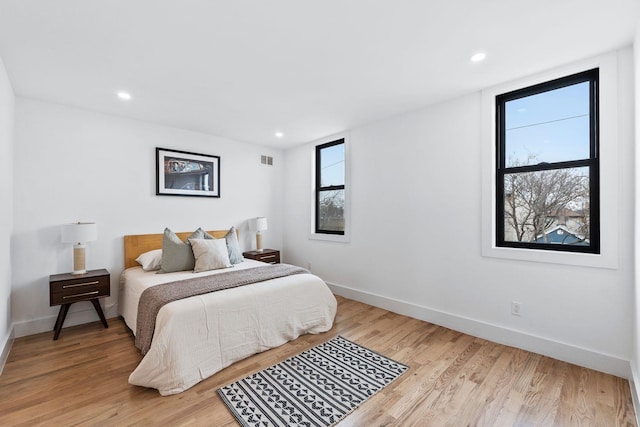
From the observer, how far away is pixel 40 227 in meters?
3.04

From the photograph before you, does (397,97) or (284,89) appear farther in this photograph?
(397,97)

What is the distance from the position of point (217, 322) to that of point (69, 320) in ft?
7.00

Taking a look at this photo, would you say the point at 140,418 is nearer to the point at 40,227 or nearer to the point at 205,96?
the point at 40,227

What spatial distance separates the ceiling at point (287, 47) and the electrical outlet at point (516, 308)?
2.08 metres

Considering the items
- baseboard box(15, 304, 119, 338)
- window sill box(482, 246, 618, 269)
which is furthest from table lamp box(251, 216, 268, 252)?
window sill box(482, 246, 618, 269)

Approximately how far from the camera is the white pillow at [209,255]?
3.31 meters

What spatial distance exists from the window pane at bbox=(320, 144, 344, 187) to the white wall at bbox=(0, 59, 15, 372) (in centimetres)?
357

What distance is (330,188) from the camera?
15.0 ft

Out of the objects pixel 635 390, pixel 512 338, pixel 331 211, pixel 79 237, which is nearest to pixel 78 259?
pixel 79 237

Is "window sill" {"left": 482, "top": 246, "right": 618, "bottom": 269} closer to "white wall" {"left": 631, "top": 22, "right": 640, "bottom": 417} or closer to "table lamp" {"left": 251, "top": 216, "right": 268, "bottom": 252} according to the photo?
"white wall" {"left": 631, "top": 22, "right": 640, "bottom": 417}

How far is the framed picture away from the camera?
3834mm

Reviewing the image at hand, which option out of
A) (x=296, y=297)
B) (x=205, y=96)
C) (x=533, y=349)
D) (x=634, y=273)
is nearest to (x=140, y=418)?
(x=296, y=297)

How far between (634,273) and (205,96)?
3949mm

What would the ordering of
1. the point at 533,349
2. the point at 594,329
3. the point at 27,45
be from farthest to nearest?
the point at 533,349 → the point at 594,329 → the point at 27,45
